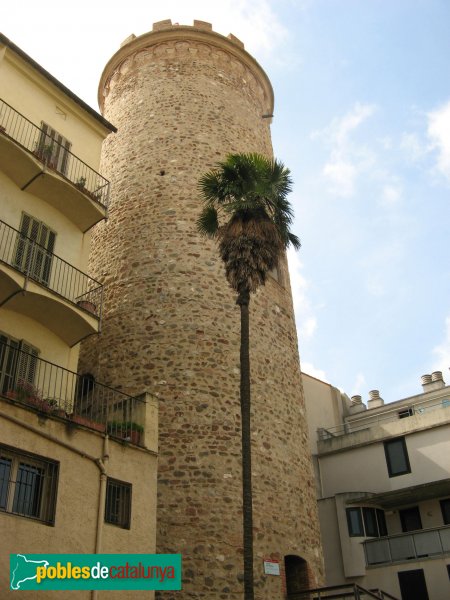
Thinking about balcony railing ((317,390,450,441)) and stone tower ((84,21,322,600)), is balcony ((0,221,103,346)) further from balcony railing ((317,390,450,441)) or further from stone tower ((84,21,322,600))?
balcony railing ((317,390,450,441))

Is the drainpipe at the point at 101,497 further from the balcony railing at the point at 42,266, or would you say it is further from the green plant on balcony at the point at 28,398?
the balcony railing at the point at 42,266

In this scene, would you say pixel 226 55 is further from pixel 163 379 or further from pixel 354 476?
pixel 354 476

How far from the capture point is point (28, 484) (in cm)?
1177

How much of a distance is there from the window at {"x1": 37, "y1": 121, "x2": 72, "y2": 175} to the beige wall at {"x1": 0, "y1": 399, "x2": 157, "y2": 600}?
7.82 m

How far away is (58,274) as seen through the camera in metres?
16.5

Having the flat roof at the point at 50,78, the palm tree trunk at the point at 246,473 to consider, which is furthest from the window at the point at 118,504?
the flat roof at the point at 50,78

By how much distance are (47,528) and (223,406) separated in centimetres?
782

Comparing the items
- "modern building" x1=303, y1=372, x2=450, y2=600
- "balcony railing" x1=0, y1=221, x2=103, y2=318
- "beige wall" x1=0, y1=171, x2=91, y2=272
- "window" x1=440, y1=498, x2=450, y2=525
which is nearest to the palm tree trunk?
"balcony railing" x1=0, y1=221, x2=103, y2=318

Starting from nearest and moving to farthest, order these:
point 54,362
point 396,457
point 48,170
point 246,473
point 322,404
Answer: point 246,473
point 54,362
point 48,170
point 396,457
point 322,404

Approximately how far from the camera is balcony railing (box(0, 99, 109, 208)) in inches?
676

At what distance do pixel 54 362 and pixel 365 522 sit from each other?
544 inches

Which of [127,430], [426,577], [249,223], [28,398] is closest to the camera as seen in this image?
[28,398]

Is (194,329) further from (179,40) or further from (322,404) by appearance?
(322,404)

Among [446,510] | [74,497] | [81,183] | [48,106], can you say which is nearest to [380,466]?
[446,510]
